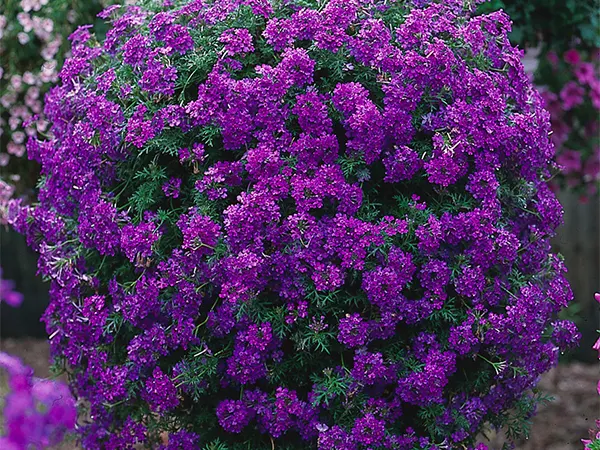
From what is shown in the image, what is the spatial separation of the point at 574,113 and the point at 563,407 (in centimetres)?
170

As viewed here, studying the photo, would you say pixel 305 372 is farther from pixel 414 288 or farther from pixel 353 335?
pixel 414 288

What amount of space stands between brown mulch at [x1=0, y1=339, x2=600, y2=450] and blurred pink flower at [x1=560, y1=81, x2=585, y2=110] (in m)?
1.52

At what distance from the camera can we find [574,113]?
14.9 feet

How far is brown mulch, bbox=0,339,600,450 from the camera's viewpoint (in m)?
4.37

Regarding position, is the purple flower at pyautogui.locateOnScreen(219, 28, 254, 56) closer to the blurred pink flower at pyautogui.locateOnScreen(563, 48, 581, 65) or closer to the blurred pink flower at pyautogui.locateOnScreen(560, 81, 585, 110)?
the blurred pink flower at pyautogui.locateOnScreen(563, 48, 581, 65)

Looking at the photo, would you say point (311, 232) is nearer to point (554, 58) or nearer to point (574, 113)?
point (554, 58)

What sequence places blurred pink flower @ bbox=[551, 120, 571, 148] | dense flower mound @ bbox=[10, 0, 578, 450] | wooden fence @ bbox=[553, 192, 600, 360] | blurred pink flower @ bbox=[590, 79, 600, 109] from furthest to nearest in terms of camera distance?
wooden fence @ bbox=[553, 192, 600, 360] < blurred pink flower @ bbox=[551, 120, 571, 148] < blurred pink flower @ bbox=[590, 79, 600, 109] < dense flower mound @ bbox=[10, 0, 578, 450]

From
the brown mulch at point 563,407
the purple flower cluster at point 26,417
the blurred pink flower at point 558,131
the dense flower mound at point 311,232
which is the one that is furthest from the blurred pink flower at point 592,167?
the purple flower cluster at point 26,417

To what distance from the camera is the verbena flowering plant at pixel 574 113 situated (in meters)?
4.35

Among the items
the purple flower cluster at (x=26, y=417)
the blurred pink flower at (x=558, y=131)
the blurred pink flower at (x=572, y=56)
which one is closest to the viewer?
the purple flower cluster at (x=26, y=417)

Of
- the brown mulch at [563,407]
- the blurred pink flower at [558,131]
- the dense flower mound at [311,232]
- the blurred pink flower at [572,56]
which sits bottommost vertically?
the brown mulch at [563,407]

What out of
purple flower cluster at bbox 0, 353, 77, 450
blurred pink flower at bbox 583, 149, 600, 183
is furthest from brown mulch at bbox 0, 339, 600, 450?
purple flower cluster at bbox 0, 353, 77, 450

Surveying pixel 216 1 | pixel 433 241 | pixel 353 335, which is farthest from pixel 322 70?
pixel 353 335

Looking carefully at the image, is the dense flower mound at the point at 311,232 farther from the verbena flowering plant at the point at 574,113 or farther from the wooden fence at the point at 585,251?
the wooden fence at the point at 585,251
